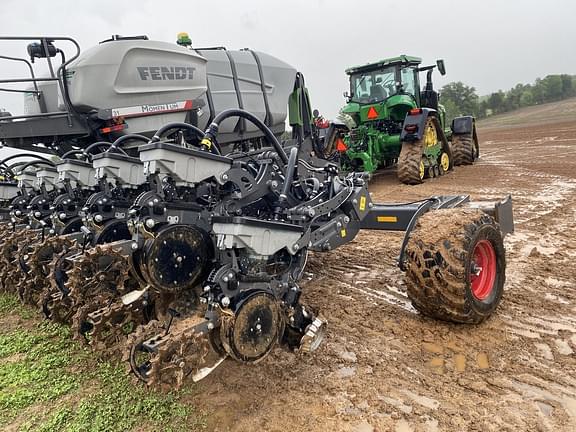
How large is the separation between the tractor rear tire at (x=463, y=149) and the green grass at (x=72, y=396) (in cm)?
1045

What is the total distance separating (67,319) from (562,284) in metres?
3.94

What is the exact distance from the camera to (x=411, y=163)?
9.12 meters

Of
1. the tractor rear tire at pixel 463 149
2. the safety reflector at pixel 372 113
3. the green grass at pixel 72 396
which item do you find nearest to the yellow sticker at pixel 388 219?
the green grass at pixel 72 396

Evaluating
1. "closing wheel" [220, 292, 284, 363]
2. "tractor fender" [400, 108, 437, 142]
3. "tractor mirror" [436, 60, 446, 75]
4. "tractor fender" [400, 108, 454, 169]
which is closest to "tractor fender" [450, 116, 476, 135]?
"tractor mirror" [436, 60, 446, 75]

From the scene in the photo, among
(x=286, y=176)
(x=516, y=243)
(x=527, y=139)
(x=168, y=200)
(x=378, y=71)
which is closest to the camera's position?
(x=168, y=200)

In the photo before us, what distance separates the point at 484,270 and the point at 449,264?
630 mm

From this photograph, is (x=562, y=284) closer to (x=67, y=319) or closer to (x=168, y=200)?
(x=168, y=200)

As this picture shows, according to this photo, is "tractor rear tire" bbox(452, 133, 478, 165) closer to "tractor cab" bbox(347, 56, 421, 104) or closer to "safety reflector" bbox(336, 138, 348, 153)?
"tractor cab" bbox(347, 56, 421, 104)

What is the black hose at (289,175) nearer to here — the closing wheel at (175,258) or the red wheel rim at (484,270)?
the closing wheel at (175,258)

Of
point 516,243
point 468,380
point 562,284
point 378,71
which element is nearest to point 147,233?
point 468,380

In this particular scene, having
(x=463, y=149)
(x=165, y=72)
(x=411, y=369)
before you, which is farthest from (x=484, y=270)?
(x=463, y=149)

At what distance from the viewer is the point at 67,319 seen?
139 inches

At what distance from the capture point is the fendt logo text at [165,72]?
→ 14.3 ft

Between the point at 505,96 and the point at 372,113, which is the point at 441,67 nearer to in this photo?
the point at 372,113
